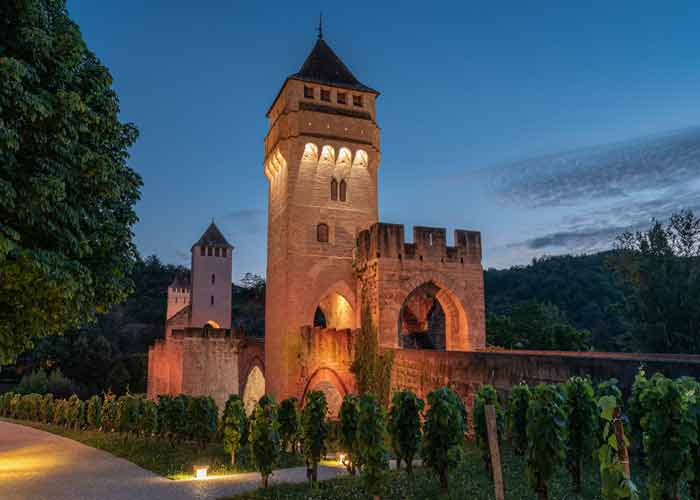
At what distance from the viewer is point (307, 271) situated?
1973cm

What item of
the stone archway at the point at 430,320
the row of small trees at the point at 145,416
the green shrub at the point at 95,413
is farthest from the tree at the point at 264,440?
the green shrub at the point at 95,413

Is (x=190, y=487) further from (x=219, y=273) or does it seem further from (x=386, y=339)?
(x=219, y=273)

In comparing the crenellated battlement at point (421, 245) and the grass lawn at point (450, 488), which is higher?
the crenellated battlement at point (421, 245)

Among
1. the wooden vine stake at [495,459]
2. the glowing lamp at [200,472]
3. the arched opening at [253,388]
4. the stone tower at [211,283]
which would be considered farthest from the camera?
the stone tower at [211,283]

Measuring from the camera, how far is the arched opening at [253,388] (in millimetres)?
25094

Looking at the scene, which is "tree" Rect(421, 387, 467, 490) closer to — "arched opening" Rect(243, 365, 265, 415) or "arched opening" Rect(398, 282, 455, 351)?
"arched opening" Rect(398, 282, 455, 351)

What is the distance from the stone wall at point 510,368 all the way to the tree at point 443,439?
247 cm

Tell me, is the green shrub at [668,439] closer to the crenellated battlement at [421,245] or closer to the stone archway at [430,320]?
the crenellated battlement at [421,245]

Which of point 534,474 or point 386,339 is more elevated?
point 386,339

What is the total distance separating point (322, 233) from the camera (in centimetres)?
2031

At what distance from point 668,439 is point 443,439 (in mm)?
3097

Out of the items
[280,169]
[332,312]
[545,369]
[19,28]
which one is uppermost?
[280,169]

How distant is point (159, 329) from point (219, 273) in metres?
17.2

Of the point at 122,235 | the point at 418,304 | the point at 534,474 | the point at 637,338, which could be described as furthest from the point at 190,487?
the point at 637,338
